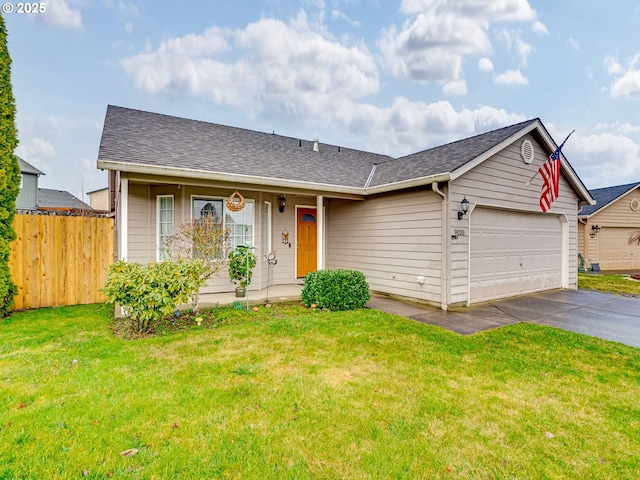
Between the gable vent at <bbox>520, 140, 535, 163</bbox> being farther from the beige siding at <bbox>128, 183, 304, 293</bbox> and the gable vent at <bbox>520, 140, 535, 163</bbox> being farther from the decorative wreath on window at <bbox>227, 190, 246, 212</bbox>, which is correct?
the decorative wreath on window at <bbox>227, 190, 246, 212</bbox>

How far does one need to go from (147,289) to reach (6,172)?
4.05 m

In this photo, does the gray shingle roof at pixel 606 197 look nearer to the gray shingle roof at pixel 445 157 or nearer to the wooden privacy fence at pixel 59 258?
the gray shingle roof at pixel 445 157

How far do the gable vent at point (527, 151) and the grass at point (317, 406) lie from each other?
5.15m

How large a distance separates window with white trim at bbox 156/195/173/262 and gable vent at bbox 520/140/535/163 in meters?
8.99

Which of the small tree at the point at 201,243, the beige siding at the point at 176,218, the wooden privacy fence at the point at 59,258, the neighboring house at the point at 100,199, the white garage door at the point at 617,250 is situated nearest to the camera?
the small tree at the point at 201,243

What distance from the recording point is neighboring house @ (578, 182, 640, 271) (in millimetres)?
15250

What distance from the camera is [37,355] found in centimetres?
407

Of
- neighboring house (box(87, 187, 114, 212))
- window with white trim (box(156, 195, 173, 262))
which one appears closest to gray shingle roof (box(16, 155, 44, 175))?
neighboring house (box(87, 187, 114, 212))

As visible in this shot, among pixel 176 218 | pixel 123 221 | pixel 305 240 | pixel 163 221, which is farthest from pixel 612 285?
pixel 123 221

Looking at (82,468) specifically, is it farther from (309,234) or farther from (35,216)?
(309,234)

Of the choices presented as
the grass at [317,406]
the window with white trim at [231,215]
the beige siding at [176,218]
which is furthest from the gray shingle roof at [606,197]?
the window with white trim at [231,215]

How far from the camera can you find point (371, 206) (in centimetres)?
895

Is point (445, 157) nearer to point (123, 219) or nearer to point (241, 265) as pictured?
point (241, 265)

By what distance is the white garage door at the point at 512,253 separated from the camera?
762 centimetres
